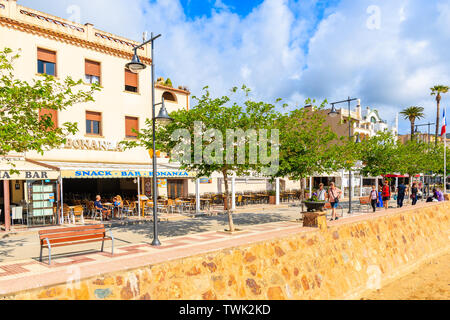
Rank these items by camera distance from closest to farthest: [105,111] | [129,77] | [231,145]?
[231,145]
[105,111]
[129,77]

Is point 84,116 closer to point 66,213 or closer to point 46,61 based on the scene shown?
point 46,61

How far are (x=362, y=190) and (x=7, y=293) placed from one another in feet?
112

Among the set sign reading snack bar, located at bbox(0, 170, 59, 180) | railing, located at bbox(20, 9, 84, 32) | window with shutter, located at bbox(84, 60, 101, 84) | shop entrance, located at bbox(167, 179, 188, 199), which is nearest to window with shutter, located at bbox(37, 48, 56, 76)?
railing, located at bbox(20, 9, 84, 32)

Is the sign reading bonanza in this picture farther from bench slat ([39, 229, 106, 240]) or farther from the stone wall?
the stone wall

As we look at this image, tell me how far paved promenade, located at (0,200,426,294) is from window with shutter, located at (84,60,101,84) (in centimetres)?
1014

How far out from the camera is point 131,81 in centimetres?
2223

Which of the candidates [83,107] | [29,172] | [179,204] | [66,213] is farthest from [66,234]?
[83,107]

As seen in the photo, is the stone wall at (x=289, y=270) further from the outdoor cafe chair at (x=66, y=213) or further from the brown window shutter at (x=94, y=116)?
the brown window shutter at (x=94, y=116)

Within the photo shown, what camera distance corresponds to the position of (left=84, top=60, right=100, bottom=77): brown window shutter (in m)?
20.1

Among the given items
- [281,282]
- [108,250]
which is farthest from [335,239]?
[108,250]

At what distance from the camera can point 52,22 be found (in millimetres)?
18672

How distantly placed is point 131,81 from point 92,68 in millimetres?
2672

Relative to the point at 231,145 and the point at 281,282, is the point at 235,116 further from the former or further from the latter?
the point at 281,282

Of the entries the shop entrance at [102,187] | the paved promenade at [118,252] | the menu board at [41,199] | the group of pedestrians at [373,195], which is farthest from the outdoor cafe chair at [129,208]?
the group of pedestrians at [373,195]
